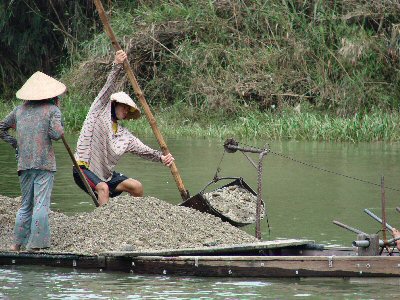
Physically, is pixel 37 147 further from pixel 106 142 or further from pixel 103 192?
pixel 106 142

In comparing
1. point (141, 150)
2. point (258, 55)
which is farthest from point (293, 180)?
point (258, 55)

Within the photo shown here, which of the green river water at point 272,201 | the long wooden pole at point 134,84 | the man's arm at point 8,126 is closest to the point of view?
the green river water at point 272,201

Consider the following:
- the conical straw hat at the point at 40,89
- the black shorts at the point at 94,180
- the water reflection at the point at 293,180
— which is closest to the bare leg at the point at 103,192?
the black shorts at the point at 94,180

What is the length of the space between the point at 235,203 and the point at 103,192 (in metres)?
1.28

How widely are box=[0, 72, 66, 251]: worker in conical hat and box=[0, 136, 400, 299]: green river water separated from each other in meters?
0.35

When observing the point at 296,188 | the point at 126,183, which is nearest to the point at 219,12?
the point at 296,188

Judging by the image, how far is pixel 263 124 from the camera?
20875 mm

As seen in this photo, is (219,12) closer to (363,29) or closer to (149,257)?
(363,29)

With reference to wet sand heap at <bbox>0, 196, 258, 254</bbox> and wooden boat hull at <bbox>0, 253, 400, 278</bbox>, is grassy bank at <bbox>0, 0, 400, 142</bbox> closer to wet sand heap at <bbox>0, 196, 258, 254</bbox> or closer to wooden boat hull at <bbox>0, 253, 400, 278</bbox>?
wet sand heap at <bbox>0, 196, 258, 254</bbox>

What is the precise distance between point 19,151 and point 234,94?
46.9 feet

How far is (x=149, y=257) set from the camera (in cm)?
841

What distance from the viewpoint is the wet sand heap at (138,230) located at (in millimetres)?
8852

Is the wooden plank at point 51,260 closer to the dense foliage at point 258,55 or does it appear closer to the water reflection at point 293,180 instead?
the water reflection at point 293,180

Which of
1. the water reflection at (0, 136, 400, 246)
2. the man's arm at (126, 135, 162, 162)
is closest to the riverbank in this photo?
the water reflection at (0, 136, 400, 246)
